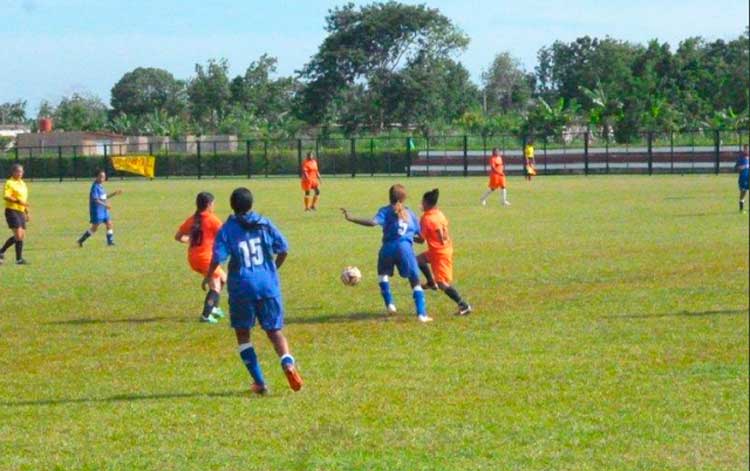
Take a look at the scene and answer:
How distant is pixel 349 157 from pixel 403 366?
51.7 m

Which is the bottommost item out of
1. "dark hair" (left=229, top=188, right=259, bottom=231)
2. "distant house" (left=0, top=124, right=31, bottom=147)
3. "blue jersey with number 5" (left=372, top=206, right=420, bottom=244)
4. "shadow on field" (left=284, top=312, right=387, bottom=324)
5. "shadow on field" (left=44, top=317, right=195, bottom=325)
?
"shadow on field" (left=44, top=317, right=195, bottom=325)

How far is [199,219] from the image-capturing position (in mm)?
13844

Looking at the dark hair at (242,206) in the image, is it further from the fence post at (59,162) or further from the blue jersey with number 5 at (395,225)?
the fence post at (59,162)

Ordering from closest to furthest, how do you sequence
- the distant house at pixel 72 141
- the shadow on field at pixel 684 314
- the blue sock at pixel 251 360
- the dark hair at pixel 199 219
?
1. the blue sock at pixel 251 360
2. the shadow on field at pixel 684 314
3. the dark hair at pixel 199 219
4. the distant house at pixel 72 141

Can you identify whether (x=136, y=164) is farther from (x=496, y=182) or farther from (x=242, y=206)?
(x=242, y=206)

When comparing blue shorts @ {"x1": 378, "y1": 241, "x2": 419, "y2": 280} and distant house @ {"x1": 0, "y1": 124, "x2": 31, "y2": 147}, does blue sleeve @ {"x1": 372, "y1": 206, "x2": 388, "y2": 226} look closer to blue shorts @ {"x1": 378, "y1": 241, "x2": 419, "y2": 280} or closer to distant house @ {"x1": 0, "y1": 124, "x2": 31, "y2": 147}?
blue shorts @ {"x1": 378, "y1": 241, "x2": 419, "y2": 280}

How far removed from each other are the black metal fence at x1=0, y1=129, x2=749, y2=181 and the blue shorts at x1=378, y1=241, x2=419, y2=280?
3935 cm

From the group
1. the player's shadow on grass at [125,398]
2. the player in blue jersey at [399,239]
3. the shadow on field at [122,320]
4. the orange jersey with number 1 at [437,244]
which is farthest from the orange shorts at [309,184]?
the player's shadow on grass at [125,398]

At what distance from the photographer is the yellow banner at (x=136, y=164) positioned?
207 ft

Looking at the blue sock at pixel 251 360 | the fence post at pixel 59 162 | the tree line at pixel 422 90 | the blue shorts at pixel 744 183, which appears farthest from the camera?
the fence post at pixel 59 162

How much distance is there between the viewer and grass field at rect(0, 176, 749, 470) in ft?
24.5

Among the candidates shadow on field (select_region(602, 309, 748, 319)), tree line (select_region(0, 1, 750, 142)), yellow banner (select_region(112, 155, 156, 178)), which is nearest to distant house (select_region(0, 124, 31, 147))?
tree line (select_region(0, 1, 750, 142))

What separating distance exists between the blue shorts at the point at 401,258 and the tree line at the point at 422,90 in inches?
76.7

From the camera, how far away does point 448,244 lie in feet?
44.9
